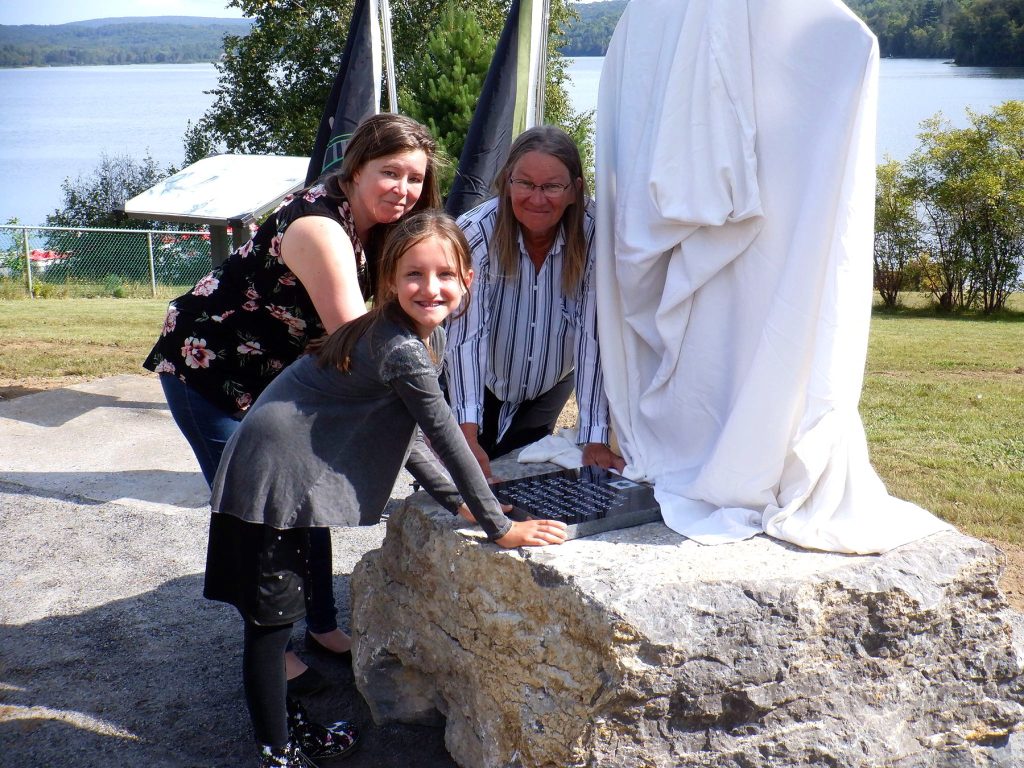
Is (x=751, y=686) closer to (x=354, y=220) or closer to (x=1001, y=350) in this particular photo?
(x=354, y=220)

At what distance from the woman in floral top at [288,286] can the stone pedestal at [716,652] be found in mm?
609

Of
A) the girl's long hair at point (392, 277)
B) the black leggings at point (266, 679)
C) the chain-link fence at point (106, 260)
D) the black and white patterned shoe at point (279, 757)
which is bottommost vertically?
the chain-link fence at point (106, 260)

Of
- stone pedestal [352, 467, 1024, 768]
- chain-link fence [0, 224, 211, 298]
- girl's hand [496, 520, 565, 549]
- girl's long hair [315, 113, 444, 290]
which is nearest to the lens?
stone pedestal [352, 467, 1024, 768]

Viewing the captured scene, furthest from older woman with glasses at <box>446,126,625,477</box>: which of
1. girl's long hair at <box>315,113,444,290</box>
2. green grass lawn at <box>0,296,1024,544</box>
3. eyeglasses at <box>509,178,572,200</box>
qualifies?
green grass lawn at <box>0,296,1024,544</box>

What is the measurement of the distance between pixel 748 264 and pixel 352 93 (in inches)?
143

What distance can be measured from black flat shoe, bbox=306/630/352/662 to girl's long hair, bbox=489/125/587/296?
1.40m

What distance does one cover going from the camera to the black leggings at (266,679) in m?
2.46

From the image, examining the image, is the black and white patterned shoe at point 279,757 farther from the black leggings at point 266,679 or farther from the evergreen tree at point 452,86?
the evergreen tree at point 452,86

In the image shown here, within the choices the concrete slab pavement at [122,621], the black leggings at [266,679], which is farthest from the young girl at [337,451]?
the concrete slab pavement at [122,621]

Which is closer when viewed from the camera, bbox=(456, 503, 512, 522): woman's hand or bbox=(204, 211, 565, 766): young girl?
bbox=(204, 211, 565, 766): young girl

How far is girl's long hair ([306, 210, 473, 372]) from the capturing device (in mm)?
2303

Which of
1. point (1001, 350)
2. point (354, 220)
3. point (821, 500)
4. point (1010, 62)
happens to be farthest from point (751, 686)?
point (1010, 62)

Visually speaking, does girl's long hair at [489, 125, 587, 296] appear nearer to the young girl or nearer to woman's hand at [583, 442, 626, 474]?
woman's hand at [583, 442, 626, 474]

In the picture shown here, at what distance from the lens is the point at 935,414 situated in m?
6.73
